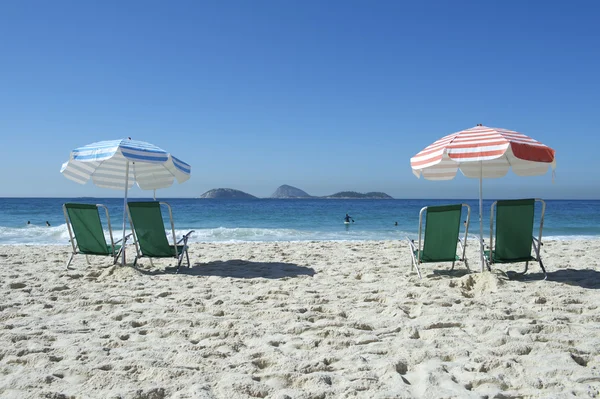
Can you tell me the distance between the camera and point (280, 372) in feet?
8.16

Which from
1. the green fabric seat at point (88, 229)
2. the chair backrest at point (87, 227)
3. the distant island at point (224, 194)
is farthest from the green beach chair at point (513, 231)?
the distant island at point (224, 194)

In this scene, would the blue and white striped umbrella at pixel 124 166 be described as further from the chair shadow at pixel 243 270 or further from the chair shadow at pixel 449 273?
the chair shadow at pixel 449 273

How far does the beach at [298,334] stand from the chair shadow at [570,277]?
0.03 meters

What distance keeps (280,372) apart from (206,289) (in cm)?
242

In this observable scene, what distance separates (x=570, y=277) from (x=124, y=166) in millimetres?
6746

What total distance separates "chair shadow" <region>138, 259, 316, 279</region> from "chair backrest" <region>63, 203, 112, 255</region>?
0.67 meters

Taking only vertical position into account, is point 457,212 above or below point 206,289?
above

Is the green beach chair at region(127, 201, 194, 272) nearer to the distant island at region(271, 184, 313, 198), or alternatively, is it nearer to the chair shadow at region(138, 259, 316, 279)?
the chair shadow at region(138, 259, 316, 279)

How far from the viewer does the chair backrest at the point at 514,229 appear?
4.79 metres

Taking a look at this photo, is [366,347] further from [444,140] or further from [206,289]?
[444,140]

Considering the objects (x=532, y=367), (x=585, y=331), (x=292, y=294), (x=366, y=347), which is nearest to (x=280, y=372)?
(x=366, y=347)

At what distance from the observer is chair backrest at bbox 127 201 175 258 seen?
5523 mm

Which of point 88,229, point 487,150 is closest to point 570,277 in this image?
point 487,150

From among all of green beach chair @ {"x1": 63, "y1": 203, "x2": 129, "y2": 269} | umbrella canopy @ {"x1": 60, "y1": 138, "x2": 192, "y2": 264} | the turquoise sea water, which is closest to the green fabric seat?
green beach chair @ {"x1": 63, "y1": 203, "x2": 129, "y2": 269}
